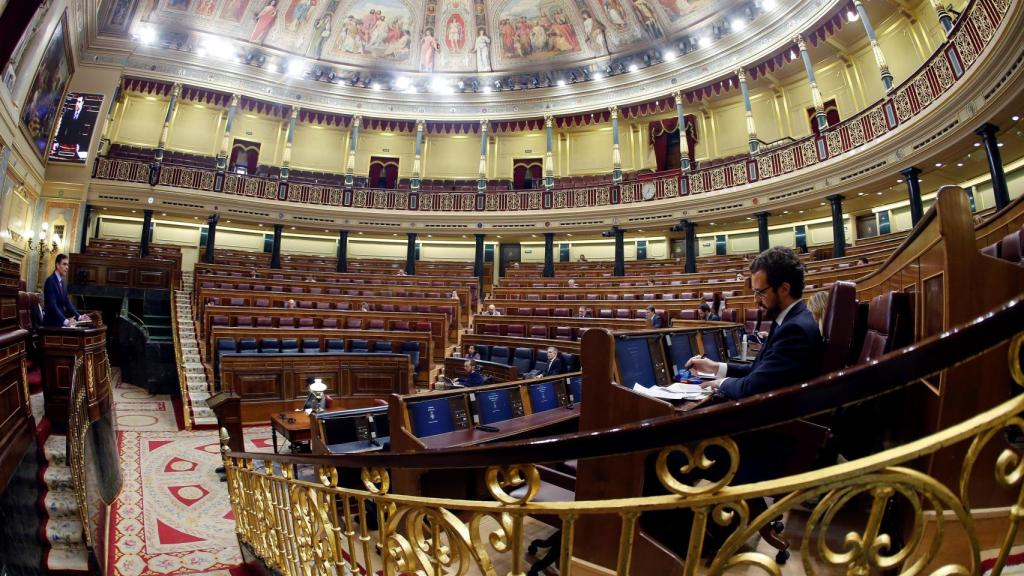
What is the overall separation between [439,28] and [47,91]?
1254 centimetres

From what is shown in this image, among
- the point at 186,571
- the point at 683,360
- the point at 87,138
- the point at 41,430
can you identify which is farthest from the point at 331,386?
the point at 87,138

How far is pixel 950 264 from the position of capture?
1657 mm

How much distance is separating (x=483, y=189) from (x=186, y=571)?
51.2 ft

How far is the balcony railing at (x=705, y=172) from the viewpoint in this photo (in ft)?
26.2

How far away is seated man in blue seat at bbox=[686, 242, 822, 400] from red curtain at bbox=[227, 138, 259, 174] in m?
20.8

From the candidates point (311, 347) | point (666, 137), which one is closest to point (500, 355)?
point (311, 347)

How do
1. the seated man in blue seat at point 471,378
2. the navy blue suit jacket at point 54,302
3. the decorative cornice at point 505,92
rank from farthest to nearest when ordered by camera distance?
the decorative cornice at point 505,92
the seated man in blue seat at point 471,378
the navy blue suit jacket at point 54,302

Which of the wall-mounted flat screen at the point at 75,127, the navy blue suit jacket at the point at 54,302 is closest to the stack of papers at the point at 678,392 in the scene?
the navy blue suit jacket at the point at 54,302

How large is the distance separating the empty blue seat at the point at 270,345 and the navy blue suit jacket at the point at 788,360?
8.20m

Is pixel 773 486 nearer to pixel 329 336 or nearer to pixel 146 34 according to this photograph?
pixel 329 336

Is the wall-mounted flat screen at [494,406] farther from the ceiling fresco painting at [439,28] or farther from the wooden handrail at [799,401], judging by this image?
the ceiling fresco painting at [439,28]

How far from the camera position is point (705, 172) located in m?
14.3

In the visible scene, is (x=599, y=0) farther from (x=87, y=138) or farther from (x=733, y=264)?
(x=87, y=138)

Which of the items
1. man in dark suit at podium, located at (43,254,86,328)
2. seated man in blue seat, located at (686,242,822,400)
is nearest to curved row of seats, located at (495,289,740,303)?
seated man in blue seat, located at (686,242,822,400)
